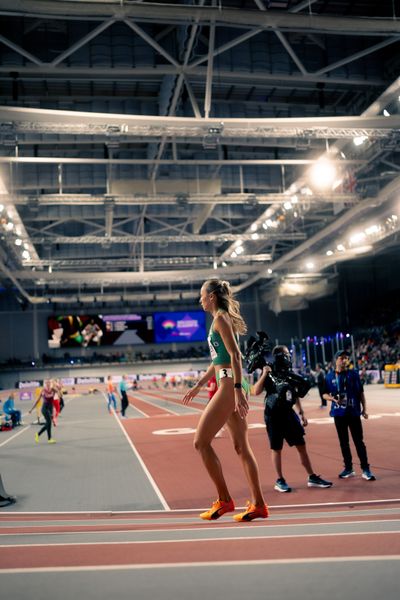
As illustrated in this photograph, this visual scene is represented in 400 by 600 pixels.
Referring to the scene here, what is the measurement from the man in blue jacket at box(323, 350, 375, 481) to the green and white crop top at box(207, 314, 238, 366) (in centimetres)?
364

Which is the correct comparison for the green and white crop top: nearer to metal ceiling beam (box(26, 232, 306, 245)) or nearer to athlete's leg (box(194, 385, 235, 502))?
athlete's leg (box(194, 385, 235, 502))

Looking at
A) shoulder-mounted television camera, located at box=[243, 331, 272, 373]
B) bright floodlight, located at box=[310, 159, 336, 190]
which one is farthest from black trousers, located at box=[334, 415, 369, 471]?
bright floodlight, located at box=[310, 159, 336, 190]

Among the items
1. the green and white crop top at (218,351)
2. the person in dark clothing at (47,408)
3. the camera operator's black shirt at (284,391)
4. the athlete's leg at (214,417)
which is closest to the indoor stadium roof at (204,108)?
the person in dark clothing at (47,408)

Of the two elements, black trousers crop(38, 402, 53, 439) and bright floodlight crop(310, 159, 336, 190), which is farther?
bright floodlight crop(310, 159, 336, 190)

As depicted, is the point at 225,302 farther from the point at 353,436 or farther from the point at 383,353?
the point at 383,353

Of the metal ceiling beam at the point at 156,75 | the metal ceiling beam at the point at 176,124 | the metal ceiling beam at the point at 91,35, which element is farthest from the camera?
the metal ceiling beam at the point at 156,75

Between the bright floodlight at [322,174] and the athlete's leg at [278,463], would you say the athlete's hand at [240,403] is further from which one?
the bright floodlight at [322,174]

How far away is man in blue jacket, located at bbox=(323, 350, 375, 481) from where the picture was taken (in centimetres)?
826

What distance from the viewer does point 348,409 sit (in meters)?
8.30

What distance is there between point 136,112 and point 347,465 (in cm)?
1595

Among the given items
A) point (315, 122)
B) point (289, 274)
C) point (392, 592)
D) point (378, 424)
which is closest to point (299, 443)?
point (392, 592)

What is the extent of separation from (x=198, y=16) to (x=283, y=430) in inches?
382

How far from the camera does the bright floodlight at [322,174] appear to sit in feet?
76.5

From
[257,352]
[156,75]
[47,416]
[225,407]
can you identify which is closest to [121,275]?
[156,75]
